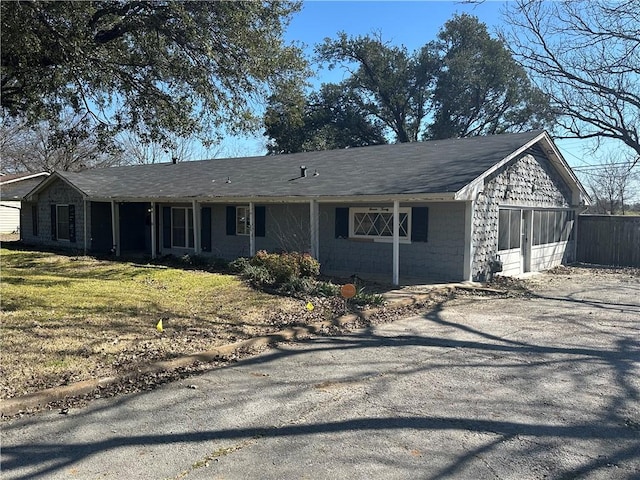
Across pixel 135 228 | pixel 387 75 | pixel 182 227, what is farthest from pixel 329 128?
pixel 182 227

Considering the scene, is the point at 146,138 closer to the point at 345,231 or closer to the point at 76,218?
the point at 345,231

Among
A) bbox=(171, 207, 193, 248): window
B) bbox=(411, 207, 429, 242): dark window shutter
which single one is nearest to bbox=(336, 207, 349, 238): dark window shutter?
bbox=(411, 207, 429, 242): dark window shutter

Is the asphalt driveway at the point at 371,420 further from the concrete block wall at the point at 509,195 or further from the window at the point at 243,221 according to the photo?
the window at the point at 243,221

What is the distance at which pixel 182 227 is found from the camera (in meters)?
18.3

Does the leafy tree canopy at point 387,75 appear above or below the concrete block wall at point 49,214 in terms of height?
above

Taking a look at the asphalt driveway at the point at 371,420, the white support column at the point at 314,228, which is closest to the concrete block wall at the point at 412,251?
the white support column at the point at 314,228

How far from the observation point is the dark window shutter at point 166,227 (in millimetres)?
18784

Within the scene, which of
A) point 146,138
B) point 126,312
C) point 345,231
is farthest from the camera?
point 345,231

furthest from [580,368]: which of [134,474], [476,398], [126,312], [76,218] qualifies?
[76,218]

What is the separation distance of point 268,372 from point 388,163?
10424mm

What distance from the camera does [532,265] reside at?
50.8ft

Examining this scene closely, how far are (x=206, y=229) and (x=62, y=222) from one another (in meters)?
7.51

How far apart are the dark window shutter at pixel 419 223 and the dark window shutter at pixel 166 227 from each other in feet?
31.7

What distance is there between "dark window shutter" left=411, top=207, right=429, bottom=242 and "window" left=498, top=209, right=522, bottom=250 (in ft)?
7.38
